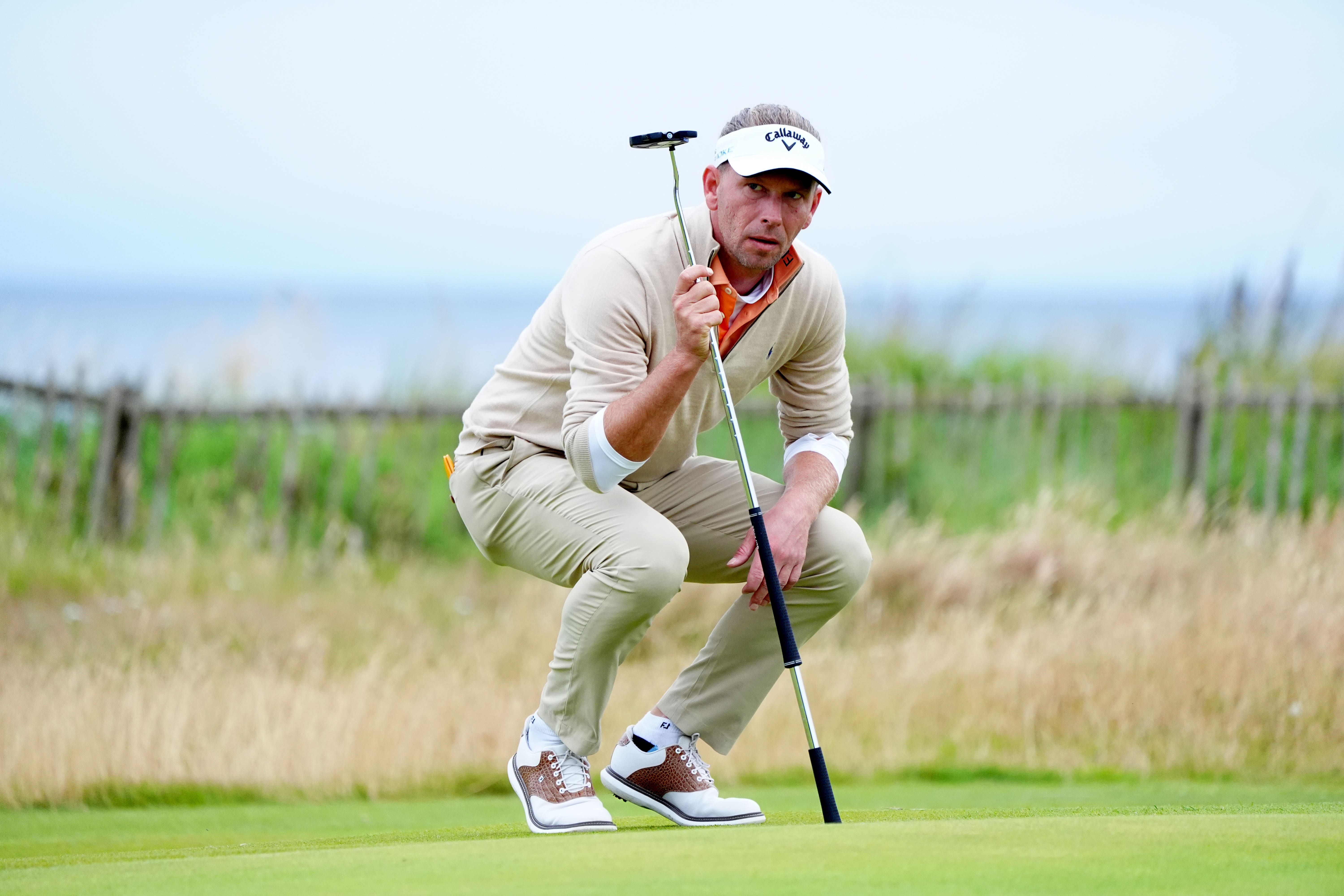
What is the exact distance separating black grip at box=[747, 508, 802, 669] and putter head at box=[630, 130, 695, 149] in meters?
0.89

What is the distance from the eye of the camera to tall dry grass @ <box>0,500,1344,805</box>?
201 inches

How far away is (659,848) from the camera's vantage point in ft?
8.97

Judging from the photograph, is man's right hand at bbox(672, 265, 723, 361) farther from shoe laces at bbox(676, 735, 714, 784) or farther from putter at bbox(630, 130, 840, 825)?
shoe laces at bbox(676, 735, 714, 784)

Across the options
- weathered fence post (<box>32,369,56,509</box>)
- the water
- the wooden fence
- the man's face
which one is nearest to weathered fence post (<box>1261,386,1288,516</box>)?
the wooden fence

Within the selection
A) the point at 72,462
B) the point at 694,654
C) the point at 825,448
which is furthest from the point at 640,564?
the point at 72,462

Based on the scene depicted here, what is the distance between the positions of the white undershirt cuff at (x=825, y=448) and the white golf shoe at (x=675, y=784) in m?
0.78

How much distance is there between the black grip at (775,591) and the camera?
3.57 meters

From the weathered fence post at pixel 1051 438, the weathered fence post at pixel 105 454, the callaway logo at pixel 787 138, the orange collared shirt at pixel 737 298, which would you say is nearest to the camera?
the callaway logo at pixel 787 138

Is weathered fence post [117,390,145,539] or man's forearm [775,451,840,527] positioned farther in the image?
weathered fence post [117,390,145,539]

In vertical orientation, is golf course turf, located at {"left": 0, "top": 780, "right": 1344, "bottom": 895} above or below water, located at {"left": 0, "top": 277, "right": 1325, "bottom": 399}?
below

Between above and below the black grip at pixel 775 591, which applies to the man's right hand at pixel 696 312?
above

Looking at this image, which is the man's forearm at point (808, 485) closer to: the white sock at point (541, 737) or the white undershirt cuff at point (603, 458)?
the white undershirt cuff at point (603, 458)

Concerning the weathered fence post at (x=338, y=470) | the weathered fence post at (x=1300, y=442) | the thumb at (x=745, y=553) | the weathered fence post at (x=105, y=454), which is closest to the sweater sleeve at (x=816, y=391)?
the thumb at (x=745, y=553)

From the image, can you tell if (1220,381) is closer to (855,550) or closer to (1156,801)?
(1156,801)
